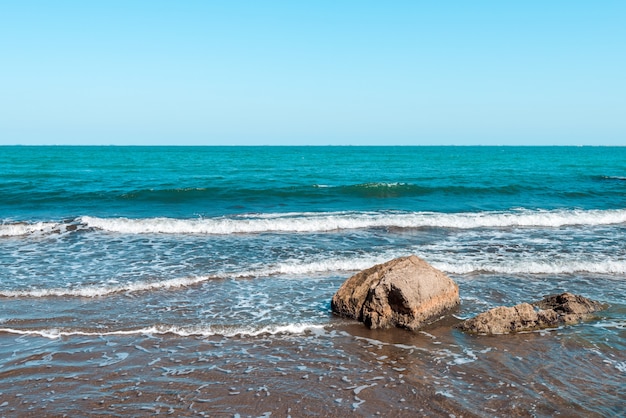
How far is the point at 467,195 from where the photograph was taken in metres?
27.7

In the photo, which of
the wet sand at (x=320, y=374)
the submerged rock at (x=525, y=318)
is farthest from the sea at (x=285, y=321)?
the submerged rock at (x=525, y=318)

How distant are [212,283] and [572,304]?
6.79m

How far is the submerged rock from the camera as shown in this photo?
7.49 meters

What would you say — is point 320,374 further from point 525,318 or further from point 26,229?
point 26,229

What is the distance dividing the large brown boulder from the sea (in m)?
0.23

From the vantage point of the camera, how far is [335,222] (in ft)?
58.1

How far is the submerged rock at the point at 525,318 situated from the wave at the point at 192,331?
242 centimetres

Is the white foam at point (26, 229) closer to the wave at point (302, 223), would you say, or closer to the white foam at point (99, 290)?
the wave at point (302, 223)

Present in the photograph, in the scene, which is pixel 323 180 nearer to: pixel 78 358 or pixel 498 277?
pixel 498 277

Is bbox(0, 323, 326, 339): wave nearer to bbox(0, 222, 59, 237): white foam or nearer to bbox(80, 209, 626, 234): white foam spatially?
bbox(80, 209, 626, 234): white foam

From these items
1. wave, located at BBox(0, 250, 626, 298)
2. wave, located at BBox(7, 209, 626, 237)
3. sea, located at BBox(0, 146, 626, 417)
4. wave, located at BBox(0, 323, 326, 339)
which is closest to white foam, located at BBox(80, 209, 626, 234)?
wave, located at BBox(7, 209, 626, 237)

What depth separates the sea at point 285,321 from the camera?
5461 mm

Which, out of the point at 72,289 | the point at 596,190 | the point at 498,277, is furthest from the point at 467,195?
the point at 72,289

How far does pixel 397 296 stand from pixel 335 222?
399 inches
